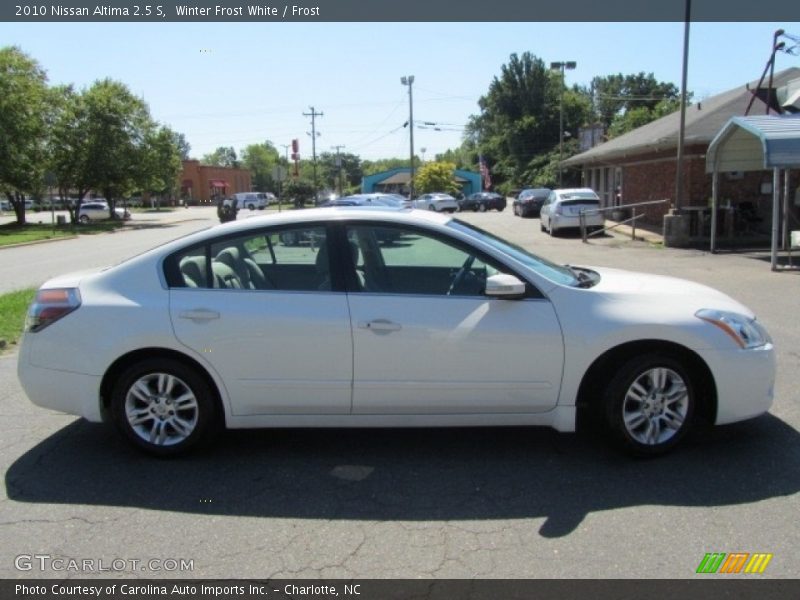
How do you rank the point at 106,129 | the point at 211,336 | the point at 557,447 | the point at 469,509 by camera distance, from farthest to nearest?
the point at 106,129
the point at 557,447
the point at 211,336
the point at 469,509

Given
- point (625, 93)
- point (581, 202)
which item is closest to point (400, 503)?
point (581, 202)

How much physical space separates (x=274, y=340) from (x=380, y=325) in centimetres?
66

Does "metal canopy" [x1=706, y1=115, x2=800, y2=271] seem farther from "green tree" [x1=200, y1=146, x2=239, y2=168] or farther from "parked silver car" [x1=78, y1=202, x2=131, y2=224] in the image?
"green tree" [x1=200, y1=146, x2=239, y2=168]

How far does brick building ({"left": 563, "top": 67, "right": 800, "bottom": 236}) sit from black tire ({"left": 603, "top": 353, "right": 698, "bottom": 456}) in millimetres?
16914

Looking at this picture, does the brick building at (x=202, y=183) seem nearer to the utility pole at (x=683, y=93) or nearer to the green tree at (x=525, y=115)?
the green tree at (x=525, y=115)

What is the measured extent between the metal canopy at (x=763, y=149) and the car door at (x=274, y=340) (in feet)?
37.8

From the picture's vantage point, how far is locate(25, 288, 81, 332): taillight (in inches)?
172

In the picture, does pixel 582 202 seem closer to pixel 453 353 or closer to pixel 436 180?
pixel 453 353

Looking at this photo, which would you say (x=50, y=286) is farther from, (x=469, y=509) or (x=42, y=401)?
(x=469, y=509)

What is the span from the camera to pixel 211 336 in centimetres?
423

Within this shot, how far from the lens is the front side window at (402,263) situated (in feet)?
14.3

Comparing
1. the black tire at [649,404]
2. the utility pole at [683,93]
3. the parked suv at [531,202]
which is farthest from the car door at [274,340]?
the parked suv at [531,202]
